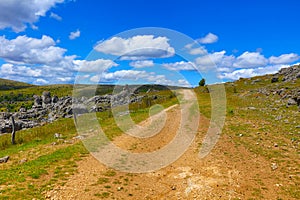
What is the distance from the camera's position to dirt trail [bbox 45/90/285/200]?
1121 cm

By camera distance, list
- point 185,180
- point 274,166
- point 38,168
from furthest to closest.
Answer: point 274,166
point 38,168
point 185,180

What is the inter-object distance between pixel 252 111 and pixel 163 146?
19.9 meters

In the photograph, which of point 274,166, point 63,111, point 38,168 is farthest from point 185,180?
point 63,111

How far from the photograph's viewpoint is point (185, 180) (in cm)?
1312

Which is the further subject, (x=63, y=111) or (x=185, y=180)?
(x=63, y=111)

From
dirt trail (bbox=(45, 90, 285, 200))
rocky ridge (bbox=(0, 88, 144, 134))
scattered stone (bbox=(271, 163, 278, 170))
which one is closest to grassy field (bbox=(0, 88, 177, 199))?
dirt trail (bbox=(45, 90, 285, 200))

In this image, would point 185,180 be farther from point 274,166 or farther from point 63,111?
point 63,111

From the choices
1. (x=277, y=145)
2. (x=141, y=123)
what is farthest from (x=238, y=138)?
(x=141, y=123)

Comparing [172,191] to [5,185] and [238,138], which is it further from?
[238,138]

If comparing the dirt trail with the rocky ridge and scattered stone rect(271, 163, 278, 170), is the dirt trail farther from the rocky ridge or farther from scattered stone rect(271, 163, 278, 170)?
the rocky ridge

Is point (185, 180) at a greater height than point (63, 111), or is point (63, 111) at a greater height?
point (63, 111)

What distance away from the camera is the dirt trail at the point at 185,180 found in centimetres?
1121

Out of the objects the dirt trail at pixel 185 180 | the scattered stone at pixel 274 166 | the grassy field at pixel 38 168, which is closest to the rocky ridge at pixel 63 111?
the grassy field at pixel 38 168

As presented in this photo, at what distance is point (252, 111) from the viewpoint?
112ft
